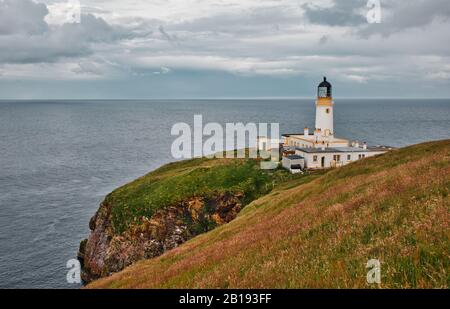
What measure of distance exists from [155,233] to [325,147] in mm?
34755

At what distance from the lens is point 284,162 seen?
2692 inches

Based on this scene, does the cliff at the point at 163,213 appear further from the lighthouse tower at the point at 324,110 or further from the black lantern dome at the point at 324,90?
the black lantern dome at the point at 324,90

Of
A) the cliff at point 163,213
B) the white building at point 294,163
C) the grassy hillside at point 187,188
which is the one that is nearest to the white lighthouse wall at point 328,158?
the white building at point 294,163

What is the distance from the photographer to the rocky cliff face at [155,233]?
5288cm

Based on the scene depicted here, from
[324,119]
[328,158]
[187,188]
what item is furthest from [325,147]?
[187,188]

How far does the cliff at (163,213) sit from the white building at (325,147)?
643cm

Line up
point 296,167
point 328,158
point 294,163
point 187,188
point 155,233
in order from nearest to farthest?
point 155,233, point 187,188, point 296,167, point 294,163, point 328,158

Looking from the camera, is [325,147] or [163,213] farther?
[325,147]

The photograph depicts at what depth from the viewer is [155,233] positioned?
5397 cm

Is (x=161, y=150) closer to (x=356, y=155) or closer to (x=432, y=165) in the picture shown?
(x=356, y=155)

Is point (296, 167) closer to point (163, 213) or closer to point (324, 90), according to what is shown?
point (324, 90)

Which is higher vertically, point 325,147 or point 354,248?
point 325,147

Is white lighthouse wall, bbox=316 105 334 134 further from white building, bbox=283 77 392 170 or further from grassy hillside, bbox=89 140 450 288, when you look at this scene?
grassy hillside, bbox=89 140 450 288

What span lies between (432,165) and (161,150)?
140 m
